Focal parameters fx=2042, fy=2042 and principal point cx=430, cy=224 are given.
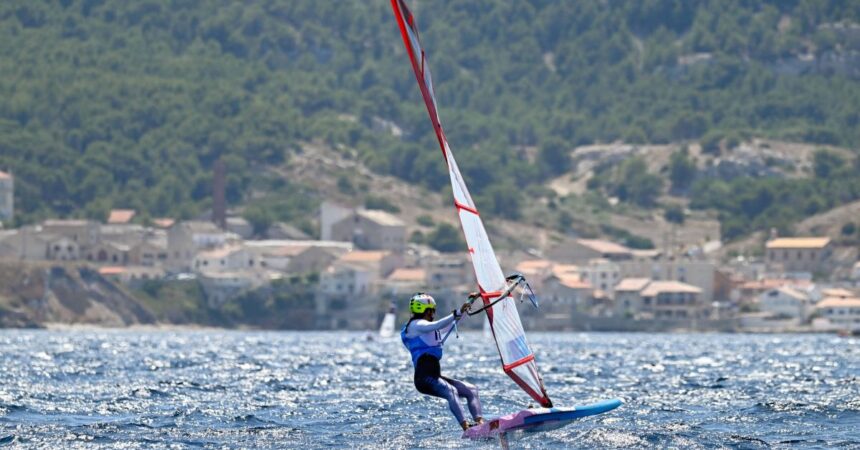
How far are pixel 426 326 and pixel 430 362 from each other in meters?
0.53

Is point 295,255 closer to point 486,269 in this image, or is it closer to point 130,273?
point 130,273

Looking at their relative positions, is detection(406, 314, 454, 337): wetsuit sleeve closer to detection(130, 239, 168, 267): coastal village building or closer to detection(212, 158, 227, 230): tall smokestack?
detection(130, 239, 168, 267): coastal village building

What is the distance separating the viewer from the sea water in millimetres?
24078

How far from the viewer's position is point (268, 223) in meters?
158

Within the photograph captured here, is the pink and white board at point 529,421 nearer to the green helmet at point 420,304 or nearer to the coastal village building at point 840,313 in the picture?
the green helmet at point 420,304

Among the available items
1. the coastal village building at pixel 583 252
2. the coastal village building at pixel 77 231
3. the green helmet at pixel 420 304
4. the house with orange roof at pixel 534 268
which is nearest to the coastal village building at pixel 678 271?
the house with orange roof at pixel 534 268

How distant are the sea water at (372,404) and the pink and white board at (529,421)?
5.0 inches

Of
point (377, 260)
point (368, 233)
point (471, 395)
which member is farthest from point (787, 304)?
point (471, 395)

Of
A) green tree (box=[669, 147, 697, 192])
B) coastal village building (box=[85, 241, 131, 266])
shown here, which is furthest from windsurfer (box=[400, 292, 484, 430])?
green tree (box=[669, 147, 697, 192])

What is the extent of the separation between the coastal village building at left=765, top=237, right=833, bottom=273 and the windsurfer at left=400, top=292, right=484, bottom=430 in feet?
435

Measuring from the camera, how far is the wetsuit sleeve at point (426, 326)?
23.1m

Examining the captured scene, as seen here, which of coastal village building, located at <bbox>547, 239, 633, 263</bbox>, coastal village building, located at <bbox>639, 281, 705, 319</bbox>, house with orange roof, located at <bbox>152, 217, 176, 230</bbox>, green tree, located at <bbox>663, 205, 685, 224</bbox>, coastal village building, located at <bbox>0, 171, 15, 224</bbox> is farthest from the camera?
green tree, located at <bbox>663, 205, 685, 224</bbox>

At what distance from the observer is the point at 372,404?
30469 millimetres

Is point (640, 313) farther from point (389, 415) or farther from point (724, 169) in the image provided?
point (389, 415)
